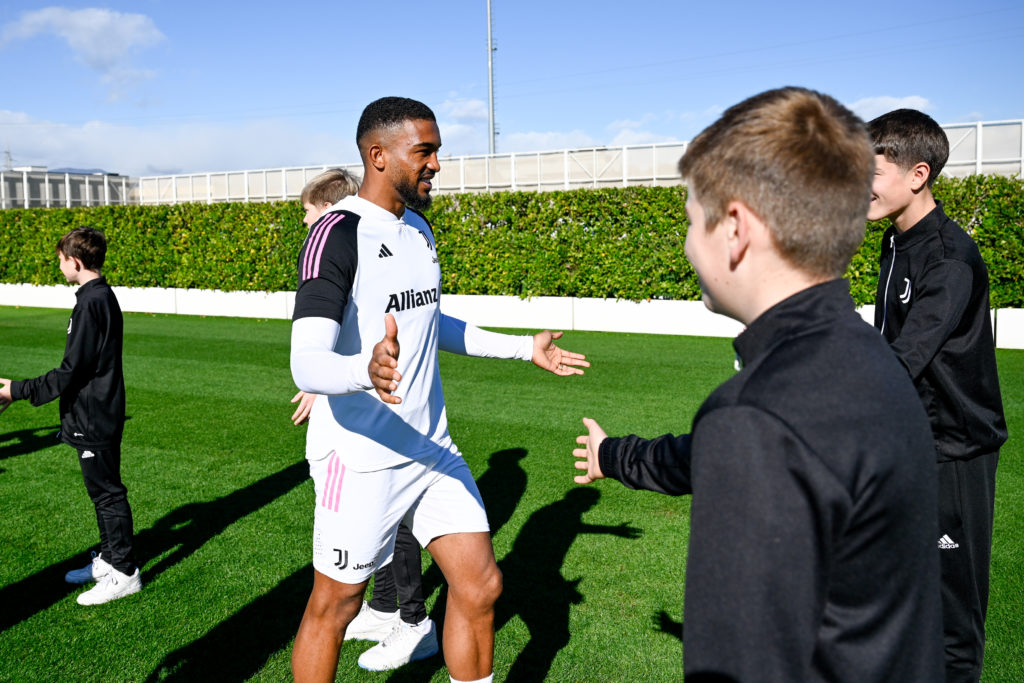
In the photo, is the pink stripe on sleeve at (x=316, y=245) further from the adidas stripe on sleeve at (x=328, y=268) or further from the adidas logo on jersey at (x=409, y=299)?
the adidas logo on jersey at (x=409, y=299)

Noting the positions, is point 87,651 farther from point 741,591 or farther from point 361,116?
point 741,591

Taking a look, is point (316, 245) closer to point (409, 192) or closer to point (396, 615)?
point (409, 192)

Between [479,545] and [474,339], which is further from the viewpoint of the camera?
[474,339]

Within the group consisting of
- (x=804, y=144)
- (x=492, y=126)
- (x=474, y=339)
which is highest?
(x=492, y=126)

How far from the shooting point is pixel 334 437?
9.93ft

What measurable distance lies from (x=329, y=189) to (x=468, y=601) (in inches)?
110

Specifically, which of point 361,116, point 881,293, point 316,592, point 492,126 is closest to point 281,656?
point 316,592

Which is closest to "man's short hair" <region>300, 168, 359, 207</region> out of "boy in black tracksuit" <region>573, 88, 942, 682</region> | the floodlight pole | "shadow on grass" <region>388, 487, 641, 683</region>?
"shadow on grass" <region>388, 487, 641, 683</region>

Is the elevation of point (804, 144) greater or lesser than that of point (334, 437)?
greater

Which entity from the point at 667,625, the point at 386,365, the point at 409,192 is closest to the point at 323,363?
the point at 386,365

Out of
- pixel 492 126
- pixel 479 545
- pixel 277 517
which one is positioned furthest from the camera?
pixel 492 126

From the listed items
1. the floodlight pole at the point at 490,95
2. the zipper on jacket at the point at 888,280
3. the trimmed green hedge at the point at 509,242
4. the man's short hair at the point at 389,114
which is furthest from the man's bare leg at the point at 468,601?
the floodlight pole at the point at 490,95

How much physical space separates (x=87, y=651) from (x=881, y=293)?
4061 millimetres

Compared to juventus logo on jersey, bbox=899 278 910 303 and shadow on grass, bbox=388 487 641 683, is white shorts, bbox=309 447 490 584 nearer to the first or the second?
shadow on grass, bbox=388 487 641 683
